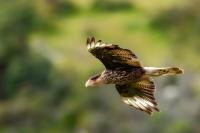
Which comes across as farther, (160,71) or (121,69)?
(121,69)

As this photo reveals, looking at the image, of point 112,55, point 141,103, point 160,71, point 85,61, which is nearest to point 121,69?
point 112,55

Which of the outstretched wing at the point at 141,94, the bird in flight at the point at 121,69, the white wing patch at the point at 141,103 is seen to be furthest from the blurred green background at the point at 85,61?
the bird in flight at the point at 121,69

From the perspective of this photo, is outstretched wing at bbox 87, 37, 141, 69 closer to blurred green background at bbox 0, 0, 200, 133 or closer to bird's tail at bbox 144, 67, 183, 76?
bird's tail at bbox 144, 67, 183, 76

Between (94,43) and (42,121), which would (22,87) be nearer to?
(42,121)

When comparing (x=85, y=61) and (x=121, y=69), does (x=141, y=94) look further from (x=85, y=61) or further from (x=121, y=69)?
(x=85, y=61)

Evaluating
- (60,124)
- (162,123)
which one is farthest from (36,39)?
(162,123)

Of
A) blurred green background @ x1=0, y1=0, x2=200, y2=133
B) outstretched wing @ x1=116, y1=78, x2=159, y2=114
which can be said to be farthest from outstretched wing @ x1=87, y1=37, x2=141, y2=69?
blurred green background @ x1=0, y1=0, x2=200, y2=133
